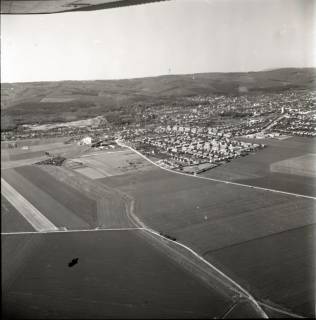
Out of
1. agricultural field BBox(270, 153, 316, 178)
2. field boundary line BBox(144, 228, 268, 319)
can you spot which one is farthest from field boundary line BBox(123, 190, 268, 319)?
agricultural field BBox(270, 153, 316, 178)

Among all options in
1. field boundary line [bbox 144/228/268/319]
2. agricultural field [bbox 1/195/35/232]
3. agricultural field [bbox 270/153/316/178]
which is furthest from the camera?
agricultural field [bbox 270/153/316/178]

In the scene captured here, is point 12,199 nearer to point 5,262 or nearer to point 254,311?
point 5,262

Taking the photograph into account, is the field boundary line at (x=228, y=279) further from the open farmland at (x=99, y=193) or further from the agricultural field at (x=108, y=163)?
the agricultural field at (x=108, y=163)

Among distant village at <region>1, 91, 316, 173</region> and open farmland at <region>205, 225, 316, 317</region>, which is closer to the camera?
open farmland at <region>205, 225, 316, 317</region>

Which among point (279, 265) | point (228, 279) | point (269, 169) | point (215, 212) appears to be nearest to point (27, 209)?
point (215, 212)

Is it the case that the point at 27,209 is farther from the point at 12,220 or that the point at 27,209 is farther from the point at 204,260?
the point at 204,260

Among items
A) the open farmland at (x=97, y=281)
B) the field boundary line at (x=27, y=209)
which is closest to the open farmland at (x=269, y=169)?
the open farmland at (x=97, y=281)

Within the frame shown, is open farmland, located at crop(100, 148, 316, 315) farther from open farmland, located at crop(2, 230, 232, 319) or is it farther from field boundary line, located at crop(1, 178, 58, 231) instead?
field boundary line, located at crop(1, 178, 58, 231)
